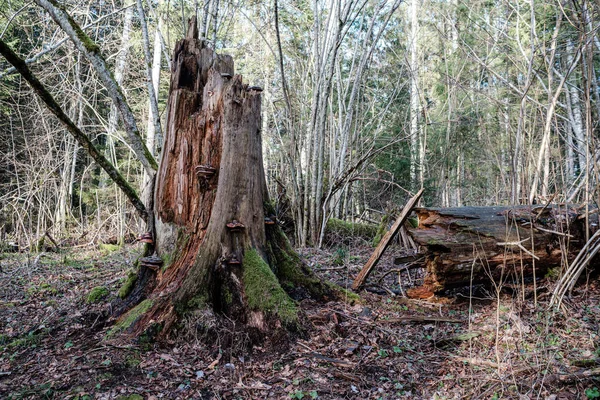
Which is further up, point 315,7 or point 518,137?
point 315,7

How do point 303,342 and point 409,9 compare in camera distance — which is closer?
point 303,342

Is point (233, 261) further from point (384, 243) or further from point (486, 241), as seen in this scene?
point (486, 241)

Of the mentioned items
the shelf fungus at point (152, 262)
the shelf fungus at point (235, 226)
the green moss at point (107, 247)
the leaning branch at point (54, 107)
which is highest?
the leaning branch at point (54, 107)

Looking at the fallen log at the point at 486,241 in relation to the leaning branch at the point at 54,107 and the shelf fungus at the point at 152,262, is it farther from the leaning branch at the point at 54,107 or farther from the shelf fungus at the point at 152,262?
the leaning branch at the point at 54,107

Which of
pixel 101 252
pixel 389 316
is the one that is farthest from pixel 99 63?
pixel 101 252

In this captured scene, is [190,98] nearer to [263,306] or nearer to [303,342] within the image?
[263,306]

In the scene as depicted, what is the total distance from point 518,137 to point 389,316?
9.06ft

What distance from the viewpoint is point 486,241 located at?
4273 millimetres

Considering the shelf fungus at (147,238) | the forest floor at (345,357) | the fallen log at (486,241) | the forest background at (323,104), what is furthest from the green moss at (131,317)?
the fallen log at (486,241)

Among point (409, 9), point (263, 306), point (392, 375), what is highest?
point (409, 9)

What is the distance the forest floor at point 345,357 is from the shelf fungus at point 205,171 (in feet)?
4.79

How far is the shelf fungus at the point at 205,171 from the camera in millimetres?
3547

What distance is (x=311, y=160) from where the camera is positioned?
705cm

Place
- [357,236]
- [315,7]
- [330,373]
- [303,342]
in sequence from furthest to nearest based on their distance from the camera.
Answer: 1. [357,236]
2. [315,7]
3. [303,342]
4. [330,373]
